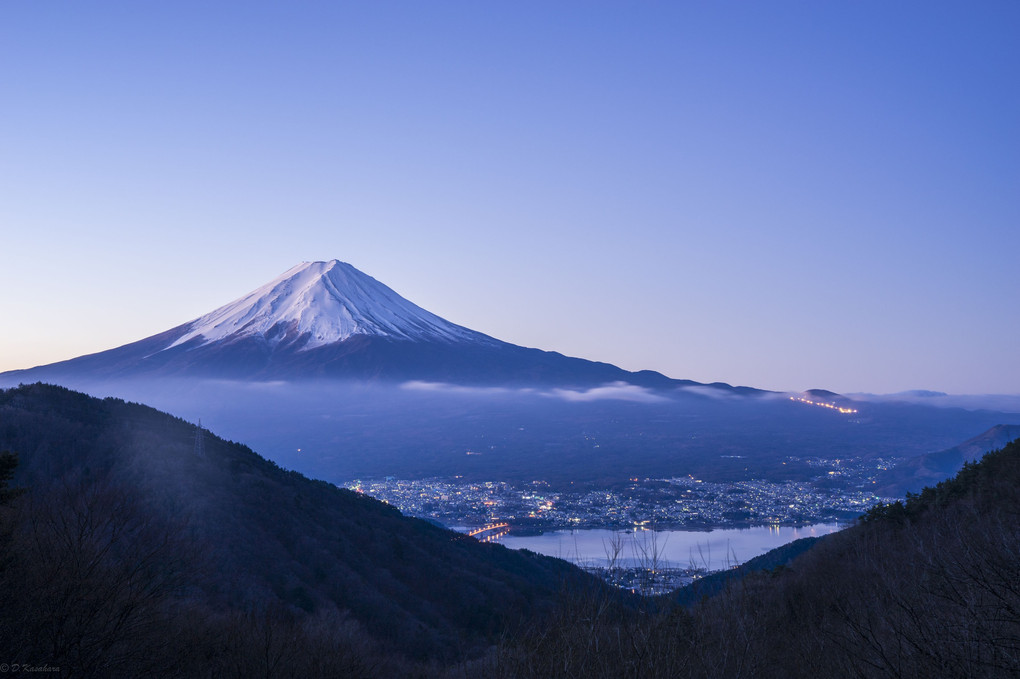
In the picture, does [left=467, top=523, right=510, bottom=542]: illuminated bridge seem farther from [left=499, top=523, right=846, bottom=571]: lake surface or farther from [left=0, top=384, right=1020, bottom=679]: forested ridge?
[left=0, top=384, right=1020, bottom=679]: forested ridge

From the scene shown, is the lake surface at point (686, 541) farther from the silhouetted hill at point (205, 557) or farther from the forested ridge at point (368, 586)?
the forested ridge at point (368, 586)

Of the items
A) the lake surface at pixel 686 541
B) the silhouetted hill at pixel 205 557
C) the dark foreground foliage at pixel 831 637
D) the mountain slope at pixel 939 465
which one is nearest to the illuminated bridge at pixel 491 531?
the lake surface at pixel 686 541

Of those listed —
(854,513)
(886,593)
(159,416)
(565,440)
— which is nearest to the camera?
(886,593)

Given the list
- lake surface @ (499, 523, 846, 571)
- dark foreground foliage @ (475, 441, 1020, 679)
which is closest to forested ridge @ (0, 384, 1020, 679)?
dark foreground foliage @ (475, 441, 1020, 679)

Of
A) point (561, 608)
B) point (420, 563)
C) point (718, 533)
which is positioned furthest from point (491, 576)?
point (718, 533)

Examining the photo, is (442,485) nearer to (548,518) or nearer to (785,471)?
(548,518)

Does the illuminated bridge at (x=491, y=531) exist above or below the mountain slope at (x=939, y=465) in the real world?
below
